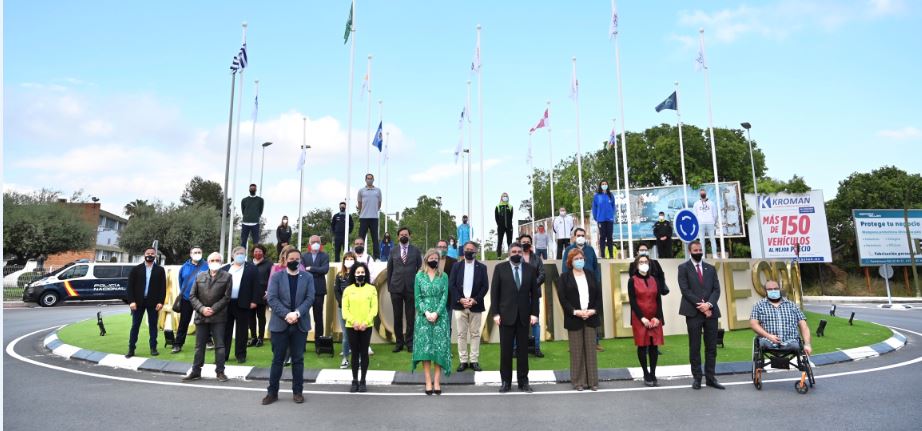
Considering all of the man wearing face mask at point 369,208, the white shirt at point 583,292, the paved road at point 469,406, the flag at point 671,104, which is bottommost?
the paved road at point 469,406

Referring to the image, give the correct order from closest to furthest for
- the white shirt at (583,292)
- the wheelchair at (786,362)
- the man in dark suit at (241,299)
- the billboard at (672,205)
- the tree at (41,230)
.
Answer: the wheelchair at (786,362) < the white shirt at (583,292) < the man in dark suit at (241,299) < the tree at (41,230) < the billboard at (672,205)

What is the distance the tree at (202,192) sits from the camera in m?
70.2

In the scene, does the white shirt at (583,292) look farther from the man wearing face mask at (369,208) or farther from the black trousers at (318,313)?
the man wearing face mask at (369,208)

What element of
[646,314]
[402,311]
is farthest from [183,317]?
[646,314]

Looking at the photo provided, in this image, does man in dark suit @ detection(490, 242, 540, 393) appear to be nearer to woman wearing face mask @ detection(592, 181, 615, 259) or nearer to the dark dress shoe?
the dark dress shoe

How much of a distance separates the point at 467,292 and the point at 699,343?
3584mm

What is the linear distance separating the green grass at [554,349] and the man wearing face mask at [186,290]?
0.32 m

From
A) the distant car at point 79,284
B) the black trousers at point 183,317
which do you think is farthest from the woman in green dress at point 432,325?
the distant car at point 79,284

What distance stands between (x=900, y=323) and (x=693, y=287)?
14326mm

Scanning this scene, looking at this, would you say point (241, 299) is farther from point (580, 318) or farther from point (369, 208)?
point (580, 318)

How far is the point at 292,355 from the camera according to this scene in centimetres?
716

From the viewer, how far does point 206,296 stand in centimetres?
834

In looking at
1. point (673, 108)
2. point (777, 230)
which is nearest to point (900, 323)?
point (673, 108)

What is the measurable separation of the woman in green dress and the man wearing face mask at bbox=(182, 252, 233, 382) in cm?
321
